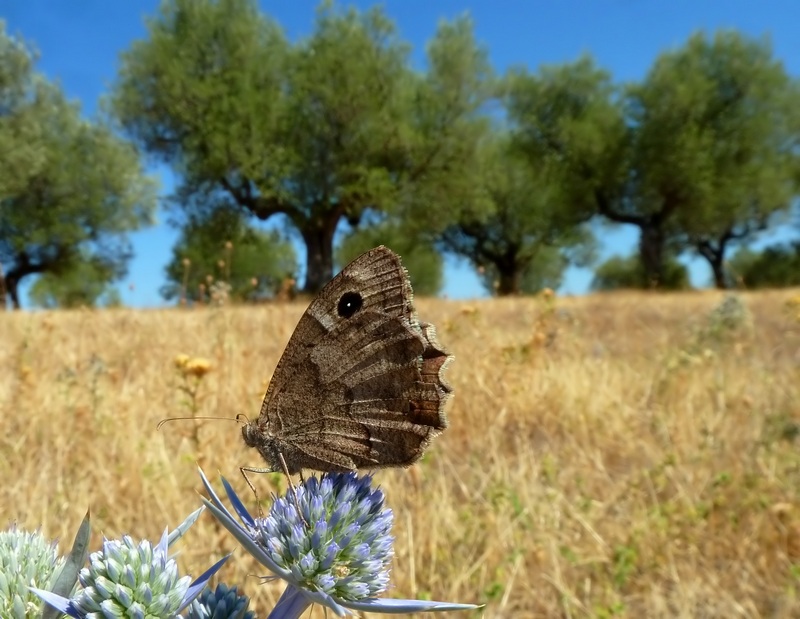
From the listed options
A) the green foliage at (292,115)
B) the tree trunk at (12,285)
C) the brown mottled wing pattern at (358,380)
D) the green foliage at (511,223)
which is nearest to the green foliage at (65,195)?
the tree trunk at (12,285)

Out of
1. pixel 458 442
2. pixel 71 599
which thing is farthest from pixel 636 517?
pixel 71 599

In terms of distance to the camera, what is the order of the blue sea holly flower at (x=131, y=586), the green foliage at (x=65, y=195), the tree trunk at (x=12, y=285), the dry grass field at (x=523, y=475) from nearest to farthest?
the blue sea holly flower at (x=131, y=586) → the dry grass field at (x=523, y=475) → the green foliage at (x=65, y=195) → the tree trunk at (x=12, y=285)

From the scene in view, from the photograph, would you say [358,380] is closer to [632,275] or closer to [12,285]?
[12,285]

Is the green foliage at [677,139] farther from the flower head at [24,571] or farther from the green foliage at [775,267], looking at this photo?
the flower head at [24,571]

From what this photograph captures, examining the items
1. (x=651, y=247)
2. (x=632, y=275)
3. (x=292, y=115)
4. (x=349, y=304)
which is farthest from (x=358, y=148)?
(x=349, y=304)

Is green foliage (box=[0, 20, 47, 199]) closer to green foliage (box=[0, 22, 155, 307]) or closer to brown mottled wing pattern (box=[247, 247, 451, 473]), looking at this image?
green foliage (box=[0, 22, 155, 307])

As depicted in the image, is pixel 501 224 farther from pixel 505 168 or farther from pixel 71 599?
pixel 71 599

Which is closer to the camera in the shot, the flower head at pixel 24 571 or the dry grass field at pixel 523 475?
the flower head at pixel 24 571
